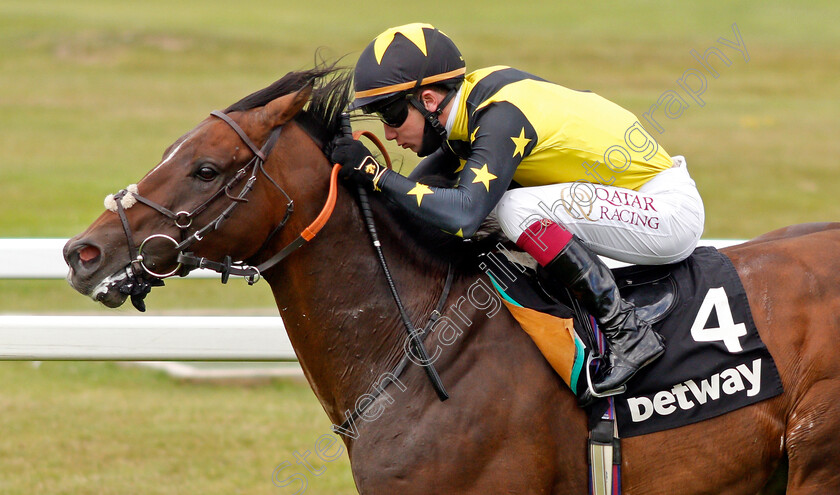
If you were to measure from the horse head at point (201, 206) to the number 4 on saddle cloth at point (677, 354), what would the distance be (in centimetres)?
88

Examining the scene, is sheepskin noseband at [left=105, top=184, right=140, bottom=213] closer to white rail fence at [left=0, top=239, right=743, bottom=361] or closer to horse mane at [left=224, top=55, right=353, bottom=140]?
horse mane at [left=224, top=55, right=353, bottom=140]

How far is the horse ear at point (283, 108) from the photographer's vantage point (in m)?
3.35

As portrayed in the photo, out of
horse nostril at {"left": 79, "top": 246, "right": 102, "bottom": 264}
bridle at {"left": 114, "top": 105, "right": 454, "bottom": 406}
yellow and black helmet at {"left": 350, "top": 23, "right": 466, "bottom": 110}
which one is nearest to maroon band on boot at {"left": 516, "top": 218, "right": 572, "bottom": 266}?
bridle at {"left": 114, "top": 105, "right": 454, "bottom": 406}

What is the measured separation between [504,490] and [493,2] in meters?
36.6

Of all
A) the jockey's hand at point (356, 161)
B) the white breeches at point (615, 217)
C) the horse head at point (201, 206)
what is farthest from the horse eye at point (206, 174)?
the white breeches at point (615, 217)

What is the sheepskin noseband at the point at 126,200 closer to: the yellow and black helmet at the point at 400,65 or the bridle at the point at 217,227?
the bridle at the point at 217,227

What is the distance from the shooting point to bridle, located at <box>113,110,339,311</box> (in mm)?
3217

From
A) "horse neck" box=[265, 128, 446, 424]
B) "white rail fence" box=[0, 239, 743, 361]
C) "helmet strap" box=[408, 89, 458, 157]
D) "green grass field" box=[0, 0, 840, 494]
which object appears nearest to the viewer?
"horse neck" box=[265, 128, 446, 424]

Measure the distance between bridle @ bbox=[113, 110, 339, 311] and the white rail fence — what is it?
1.46 meters

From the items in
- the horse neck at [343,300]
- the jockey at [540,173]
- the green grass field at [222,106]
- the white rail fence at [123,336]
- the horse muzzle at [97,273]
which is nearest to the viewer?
the horse muzzle at [97,273]

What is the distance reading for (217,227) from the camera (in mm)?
3260

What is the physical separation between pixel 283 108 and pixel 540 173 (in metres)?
0.96

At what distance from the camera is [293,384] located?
7660 mm

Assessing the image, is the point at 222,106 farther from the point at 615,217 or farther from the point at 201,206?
the point at 615,217
